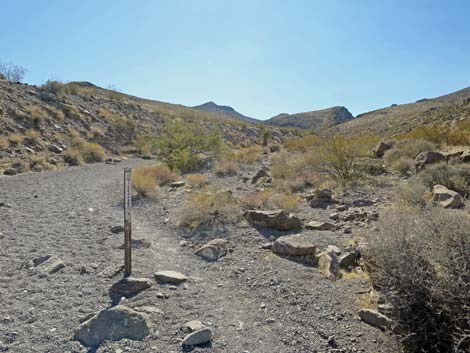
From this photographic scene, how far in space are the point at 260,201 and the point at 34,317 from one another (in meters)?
5.87

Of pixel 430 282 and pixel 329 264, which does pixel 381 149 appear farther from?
pixel 430 282

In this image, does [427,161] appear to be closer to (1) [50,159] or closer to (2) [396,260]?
(2) [396,260]

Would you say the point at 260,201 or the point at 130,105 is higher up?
the point at 130,105

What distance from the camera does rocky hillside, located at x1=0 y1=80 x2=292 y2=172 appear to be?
63.9 ft

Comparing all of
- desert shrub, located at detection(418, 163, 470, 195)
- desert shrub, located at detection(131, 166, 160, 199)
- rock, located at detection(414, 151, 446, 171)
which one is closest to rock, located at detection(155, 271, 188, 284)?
desert shrub, located at detection(131, 166, 160, 199)

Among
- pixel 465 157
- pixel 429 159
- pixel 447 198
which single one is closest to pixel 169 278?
pixel 447 198

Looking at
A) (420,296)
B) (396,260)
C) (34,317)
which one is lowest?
(34,317)

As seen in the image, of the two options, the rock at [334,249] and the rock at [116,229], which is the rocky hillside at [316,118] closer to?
the rock at [116,229]

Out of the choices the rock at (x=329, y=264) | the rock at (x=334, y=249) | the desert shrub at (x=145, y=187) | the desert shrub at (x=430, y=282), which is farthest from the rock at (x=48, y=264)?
the desert shrub at (x=145, y=187)

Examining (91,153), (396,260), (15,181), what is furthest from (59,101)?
(396,260)

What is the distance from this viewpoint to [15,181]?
13.8 m

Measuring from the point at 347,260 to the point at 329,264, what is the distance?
412mm

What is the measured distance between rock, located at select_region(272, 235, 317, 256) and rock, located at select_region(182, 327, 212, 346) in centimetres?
249

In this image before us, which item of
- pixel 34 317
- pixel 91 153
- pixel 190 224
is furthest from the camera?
pixel 91 153
